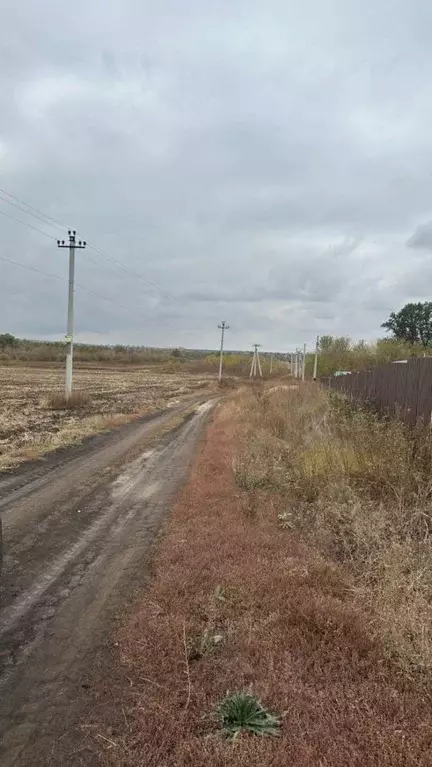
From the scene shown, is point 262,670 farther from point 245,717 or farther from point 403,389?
point 403,389

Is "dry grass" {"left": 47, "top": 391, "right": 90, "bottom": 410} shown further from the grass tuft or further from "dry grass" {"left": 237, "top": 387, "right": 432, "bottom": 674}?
the grass tuft

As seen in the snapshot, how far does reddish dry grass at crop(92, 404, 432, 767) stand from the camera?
304 centimetres

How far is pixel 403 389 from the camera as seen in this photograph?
40.2 ft

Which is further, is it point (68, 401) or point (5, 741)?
point (68, 401)

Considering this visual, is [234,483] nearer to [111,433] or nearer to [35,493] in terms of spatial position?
[35,493]

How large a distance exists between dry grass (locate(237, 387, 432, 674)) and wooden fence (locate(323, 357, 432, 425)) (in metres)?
0.74

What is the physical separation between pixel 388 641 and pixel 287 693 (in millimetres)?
1034

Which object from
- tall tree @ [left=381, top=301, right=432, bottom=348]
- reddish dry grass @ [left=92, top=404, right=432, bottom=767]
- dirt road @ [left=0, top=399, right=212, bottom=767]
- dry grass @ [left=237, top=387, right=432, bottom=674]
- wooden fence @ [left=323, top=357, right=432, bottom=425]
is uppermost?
tall tree @ [left=381, top=301, right=432, bottom=348]

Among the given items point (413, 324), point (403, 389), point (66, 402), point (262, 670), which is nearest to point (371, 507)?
point (262, 670)

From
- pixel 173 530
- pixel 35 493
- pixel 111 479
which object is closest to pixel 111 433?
pixel 111 479

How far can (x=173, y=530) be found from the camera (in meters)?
7.59

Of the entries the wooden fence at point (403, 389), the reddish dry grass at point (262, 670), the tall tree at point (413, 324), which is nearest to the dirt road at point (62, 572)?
the reddish dry grass at point (262, 670)

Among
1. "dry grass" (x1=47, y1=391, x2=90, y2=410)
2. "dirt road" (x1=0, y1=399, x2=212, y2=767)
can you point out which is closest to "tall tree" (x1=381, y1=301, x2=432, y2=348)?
"dry grass" (x1=47, y1=391, x2=90, y2=410)

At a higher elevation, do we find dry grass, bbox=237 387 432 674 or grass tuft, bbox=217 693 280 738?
dry grass, bbox=237 387 432 674
